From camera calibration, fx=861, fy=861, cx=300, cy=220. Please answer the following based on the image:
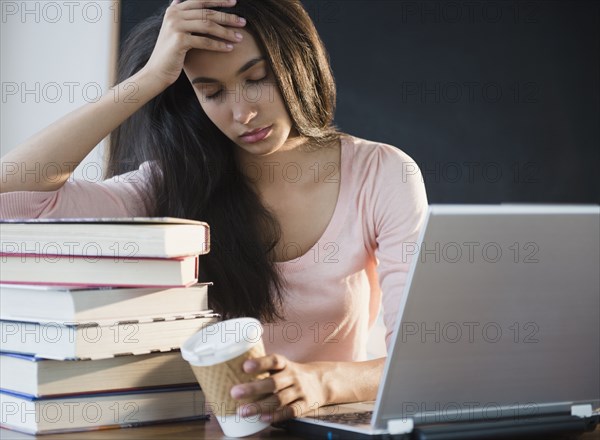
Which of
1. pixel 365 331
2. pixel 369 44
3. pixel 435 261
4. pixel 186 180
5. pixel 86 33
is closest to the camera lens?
pixel 435 261

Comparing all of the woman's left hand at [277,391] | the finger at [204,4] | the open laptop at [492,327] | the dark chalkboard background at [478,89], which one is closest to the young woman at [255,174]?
the finger at [204,4]

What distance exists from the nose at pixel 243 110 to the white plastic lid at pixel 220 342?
0.60 metres

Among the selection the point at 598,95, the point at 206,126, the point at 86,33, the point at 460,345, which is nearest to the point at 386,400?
the point at 460,345

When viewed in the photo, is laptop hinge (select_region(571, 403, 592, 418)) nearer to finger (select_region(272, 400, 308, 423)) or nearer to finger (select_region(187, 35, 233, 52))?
finger (select_region(272, 400, 308, 423))

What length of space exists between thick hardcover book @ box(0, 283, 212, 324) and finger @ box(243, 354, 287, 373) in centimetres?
14

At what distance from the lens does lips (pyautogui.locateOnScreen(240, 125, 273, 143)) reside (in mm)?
1625

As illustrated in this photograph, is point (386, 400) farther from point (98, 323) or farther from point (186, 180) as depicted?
point (186, 180)

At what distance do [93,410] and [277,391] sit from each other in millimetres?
228

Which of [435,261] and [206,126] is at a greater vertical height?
[206,126]

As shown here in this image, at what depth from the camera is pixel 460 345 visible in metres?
0.93

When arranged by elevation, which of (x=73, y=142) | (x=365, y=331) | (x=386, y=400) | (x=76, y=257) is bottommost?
(x=365, y=331)

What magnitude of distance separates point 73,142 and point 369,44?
167cm

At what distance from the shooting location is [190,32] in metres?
1.54

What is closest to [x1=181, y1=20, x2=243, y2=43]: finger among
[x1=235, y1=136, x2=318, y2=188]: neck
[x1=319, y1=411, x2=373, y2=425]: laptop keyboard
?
[x1=235, y1=136, x2=318, y2=188]: neck
